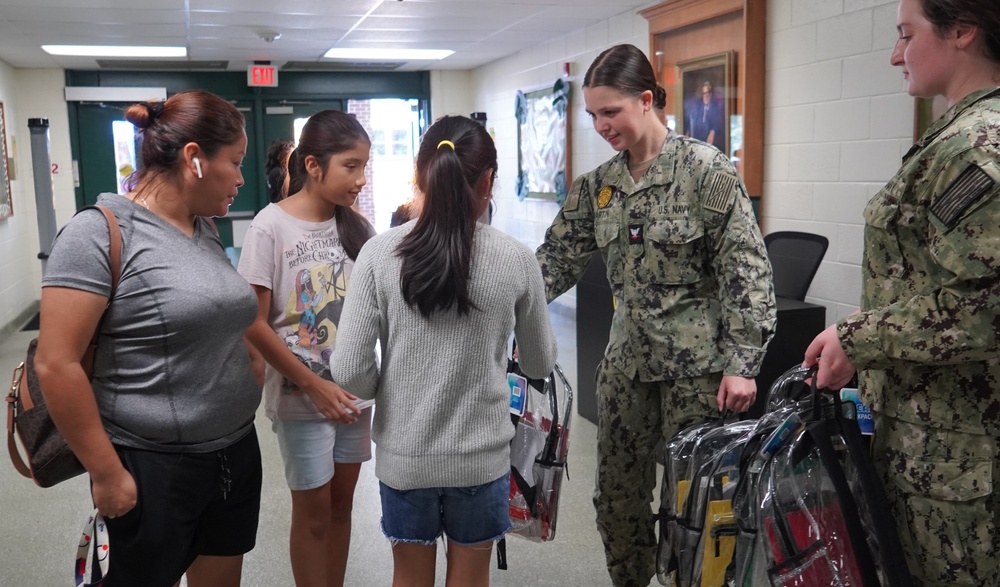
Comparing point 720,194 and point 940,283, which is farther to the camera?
point 720,194

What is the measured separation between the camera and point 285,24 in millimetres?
6566

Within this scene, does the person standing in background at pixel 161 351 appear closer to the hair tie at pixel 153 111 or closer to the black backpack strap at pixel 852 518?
the hair tie at pixel 153 111

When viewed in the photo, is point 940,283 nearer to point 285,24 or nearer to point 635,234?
point 635,234

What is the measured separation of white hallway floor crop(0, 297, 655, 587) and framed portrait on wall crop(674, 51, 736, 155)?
7.42ft

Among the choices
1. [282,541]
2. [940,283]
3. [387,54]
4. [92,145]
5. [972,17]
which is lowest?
[282,541]

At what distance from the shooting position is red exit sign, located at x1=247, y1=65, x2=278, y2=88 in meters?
8.86

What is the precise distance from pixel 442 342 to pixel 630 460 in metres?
0.85

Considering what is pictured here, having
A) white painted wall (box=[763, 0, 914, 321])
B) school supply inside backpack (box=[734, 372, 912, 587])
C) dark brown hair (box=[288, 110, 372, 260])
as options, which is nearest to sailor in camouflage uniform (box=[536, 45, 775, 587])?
school supply inside backpack (box=[734, 372, 912, 587])

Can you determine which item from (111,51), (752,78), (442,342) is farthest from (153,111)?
(111,51)

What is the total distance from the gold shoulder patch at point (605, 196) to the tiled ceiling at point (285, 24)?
405 cm

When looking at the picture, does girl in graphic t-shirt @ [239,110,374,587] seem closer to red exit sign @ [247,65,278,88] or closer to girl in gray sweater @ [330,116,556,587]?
girl in gray sweater @ [330,116,556,587]

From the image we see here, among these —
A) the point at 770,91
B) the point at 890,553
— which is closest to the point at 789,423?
the point at 890,553

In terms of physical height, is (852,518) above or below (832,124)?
below

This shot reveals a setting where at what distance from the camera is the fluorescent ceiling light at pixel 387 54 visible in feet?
27.1
